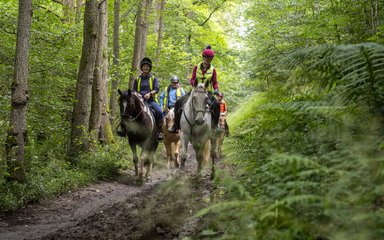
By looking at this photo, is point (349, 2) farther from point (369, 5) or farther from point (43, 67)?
point (43, 67)

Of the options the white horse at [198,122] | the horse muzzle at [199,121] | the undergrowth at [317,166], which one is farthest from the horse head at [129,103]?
the undergrowth at [317,166]

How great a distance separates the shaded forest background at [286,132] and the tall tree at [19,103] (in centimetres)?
29

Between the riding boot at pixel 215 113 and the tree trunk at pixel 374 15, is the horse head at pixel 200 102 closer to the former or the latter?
the riding boot at pixel 215 113

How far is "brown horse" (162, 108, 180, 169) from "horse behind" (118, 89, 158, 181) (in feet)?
5.32

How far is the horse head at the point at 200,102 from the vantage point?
10.9 m

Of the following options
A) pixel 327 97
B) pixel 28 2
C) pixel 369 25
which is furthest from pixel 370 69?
pixel 28 2

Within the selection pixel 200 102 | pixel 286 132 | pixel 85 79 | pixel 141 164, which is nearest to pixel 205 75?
pixel 200 102

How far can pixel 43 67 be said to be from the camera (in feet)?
47.6

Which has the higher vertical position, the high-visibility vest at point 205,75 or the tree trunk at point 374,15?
the tree trunk at point 374,15

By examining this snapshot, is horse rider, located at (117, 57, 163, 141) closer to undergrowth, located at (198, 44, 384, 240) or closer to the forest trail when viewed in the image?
the forest trail

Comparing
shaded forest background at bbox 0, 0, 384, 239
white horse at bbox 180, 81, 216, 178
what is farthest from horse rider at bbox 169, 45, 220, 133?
shaded forest background at bbox 0, 0, 384, 239

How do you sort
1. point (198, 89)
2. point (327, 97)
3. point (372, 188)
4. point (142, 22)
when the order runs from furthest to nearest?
point (142, 22), point (198, 89), point (327, 97), point (372, 188)

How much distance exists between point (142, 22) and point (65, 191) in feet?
43.8

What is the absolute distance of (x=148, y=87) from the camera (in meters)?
14.4
